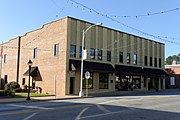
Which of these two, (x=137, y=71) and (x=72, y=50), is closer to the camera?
(x=72, y=50)

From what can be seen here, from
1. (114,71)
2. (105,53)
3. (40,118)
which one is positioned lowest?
(40,118)

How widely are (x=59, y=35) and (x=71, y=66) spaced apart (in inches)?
176

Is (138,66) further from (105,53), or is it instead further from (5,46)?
(5,46)

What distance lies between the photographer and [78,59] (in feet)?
108

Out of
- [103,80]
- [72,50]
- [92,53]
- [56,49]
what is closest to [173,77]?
[103,80]

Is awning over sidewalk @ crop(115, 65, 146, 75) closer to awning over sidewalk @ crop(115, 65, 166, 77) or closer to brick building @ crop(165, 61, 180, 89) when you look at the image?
awning over sidewalk @ crop(115, 65, 166, 77)

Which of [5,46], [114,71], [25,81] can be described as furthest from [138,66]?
[5,46]

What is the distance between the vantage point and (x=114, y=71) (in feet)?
118

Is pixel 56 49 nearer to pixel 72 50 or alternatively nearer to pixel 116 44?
pixel 72 50

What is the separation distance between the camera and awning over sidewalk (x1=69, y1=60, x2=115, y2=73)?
3136 cm

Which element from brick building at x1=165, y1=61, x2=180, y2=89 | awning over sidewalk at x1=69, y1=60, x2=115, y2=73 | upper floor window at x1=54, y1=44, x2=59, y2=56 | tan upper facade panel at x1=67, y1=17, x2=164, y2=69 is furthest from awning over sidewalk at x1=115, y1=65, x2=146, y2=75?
brick building at x1=165, y1=61, x2=180, y2=89

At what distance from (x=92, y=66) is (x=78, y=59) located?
203cm

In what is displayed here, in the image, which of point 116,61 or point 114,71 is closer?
point 114,71

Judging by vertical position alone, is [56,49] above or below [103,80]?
above
